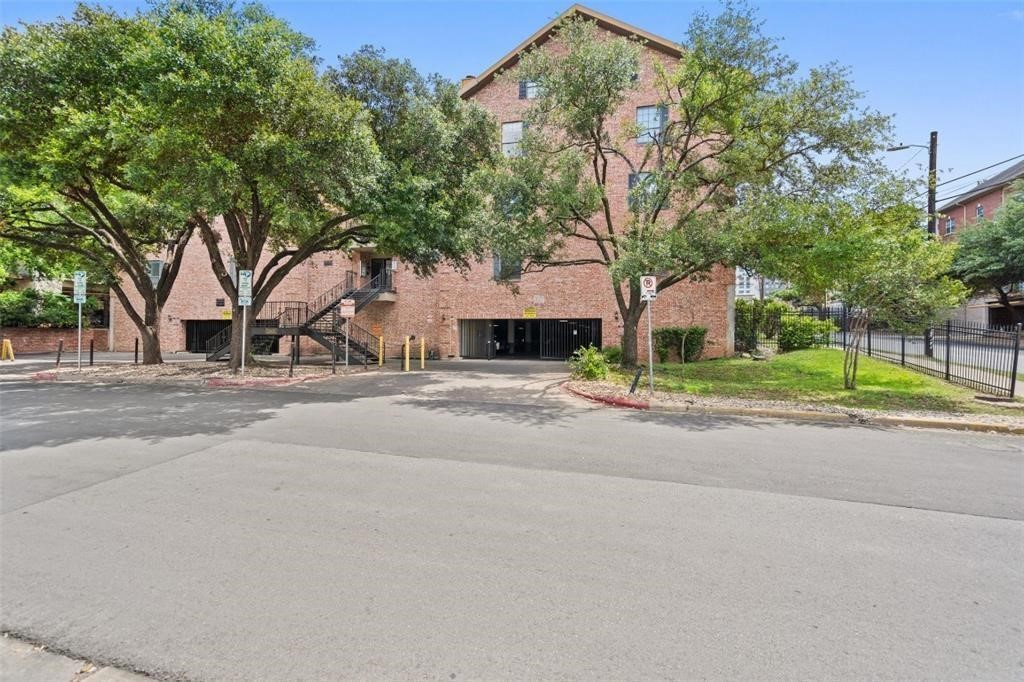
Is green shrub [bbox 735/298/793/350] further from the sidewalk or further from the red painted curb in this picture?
the sidewalk

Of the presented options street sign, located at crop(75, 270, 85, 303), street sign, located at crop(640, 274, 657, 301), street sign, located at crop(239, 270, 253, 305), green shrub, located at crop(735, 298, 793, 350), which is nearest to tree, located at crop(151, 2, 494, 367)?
street sign, located at crop(239, 270, 253, 305)

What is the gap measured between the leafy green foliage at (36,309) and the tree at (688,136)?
83.7 ft

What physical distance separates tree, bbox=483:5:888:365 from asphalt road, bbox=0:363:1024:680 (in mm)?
7326

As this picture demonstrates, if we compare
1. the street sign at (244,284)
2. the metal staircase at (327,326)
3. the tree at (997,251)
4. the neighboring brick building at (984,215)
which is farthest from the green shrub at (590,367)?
the neighboring brick building at (984,215)

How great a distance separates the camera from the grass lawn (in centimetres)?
1083

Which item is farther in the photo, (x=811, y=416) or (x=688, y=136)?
(x=688, y=136)

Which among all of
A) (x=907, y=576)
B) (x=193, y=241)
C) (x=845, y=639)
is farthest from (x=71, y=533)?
(x=193, y=241)

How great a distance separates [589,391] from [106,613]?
34.2 ft

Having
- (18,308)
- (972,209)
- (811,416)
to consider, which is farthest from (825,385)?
(972,209)

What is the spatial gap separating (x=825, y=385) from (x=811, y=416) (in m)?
4.03

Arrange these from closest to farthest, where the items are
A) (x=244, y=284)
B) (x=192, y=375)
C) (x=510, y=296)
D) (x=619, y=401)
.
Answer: (x=619, y=401), (x=244, y=284), (x=192, y=375), (x=510, y=296)

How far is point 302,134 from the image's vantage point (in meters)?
13.1

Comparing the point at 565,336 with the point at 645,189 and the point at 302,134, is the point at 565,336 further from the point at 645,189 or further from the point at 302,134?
the point at 302,134

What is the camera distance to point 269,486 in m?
5.33
